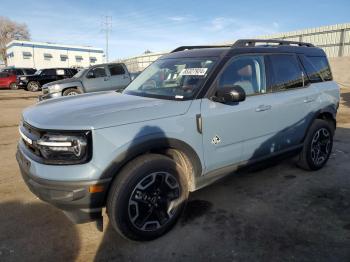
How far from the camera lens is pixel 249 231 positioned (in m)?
3.23

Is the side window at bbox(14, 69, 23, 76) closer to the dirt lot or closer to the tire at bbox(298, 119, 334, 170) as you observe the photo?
the dirt lot

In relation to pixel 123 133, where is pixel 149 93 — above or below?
above

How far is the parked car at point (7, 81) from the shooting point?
25188 mm

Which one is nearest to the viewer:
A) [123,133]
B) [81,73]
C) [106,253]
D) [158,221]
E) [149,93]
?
[123,133]

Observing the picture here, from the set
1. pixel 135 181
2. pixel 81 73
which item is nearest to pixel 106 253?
pixel 135 181

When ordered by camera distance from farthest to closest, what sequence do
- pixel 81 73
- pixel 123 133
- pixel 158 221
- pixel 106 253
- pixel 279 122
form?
pixel 81 73 < pixel 279 122 < pixel 158 221 < pixel 106 253 < pixel 123 133

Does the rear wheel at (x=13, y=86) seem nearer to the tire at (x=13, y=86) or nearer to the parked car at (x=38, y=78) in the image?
the tire at (x=13, y=86)

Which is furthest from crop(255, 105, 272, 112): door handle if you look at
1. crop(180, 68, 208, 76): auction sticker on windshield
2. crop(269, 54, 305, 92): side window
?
crop(180, 68, 208, 76): auction sticker on windshield

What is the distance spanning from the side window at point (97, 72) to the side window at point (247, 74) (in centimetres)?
1087

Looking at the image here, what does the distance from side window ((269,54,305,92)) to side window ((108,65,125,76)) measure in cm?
1071

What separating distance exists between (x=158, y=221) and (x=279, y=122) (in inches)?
80.3

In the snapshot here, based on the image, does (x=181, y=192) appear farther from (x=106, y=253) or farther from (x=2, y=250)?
(x=2, y=250)

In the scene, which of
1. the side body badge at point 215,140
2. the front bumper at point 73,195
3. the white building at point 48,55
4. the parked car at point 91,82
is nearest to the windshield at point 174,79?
the side body badge at point 215,140

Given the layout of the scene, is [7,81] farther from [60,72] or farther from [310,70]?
[310,70]
